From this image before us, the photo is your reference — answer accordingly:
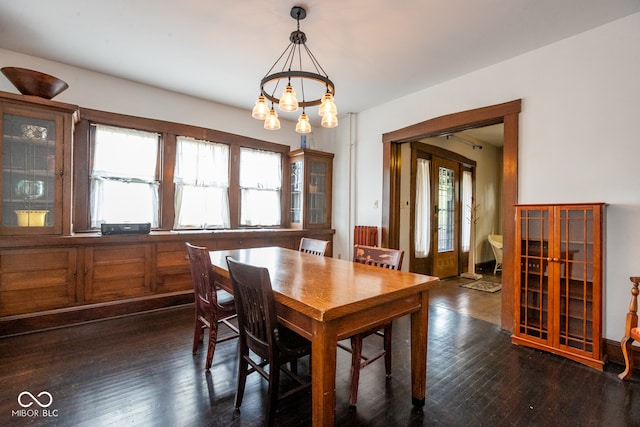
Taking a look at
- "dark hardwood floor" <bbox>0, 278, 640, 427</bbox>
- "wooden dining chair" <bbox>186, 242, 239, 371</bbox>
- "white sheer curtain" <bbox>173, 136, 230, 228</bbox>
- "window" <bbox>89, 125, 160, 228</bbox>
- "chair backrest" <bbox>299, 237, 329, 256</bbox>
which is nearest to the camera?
"dark hardwood floor" <bbox>0, 278, 640, 427</bbox>

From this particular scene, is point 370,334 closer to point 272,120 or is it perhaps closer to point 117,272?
point 272,120

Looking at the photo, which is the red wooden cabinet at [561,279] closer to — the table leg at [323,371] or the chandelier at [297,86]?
the chandelier at [297,86]

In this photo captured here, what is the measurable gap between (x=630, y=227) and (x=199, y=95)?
4.84 m

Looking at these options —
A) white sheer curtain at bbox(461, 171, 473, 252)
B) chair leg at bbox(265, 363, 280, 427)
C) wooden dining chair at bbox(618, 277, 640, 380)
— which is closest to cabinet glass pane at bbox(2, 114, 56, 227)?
chair leg at bbox(265, 363, 280, 427)

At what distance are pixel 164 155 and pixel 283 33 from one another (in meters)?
2.32

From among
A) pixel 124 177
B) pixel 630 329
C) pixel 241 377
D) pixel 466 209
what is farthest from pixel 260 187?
pixel 630 329

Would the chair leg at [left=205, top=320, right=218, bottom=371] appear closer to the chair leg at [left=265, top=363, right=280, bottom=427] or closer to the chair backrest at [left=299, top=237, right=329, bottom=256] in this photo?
the chair leg at [left=265, top=363, right=280, bottom=427]

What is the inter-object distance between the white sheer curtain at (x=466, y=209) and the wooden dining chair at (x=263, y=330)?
507 cm

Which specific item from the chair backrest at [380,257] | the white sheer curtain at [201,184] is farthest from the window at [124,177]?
the chair backrest at [380,257]

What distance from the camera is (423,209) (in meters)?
4.97

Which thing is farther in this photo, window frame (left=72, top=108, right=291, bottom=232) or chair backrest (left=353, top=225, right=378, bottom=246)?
chair backrest (left=353, top=225, right=378, bottom=246)

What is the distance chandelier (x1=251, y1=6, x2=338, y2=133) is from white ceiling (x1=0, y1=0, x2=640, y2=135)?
0.32ft

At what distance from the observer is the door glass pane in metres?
5.27

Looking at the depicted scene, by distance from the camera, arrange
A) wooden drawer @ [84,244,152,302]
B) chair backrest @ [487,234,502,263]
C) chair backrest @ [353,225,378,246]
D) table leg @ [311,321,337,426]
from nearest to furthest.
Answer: table leg @ [311,321,337,426] → wooden drawer @ [84,244,152,302] → chair backrest @ [353,225,378,246] → chair backrest @ [487,234,502,263]
